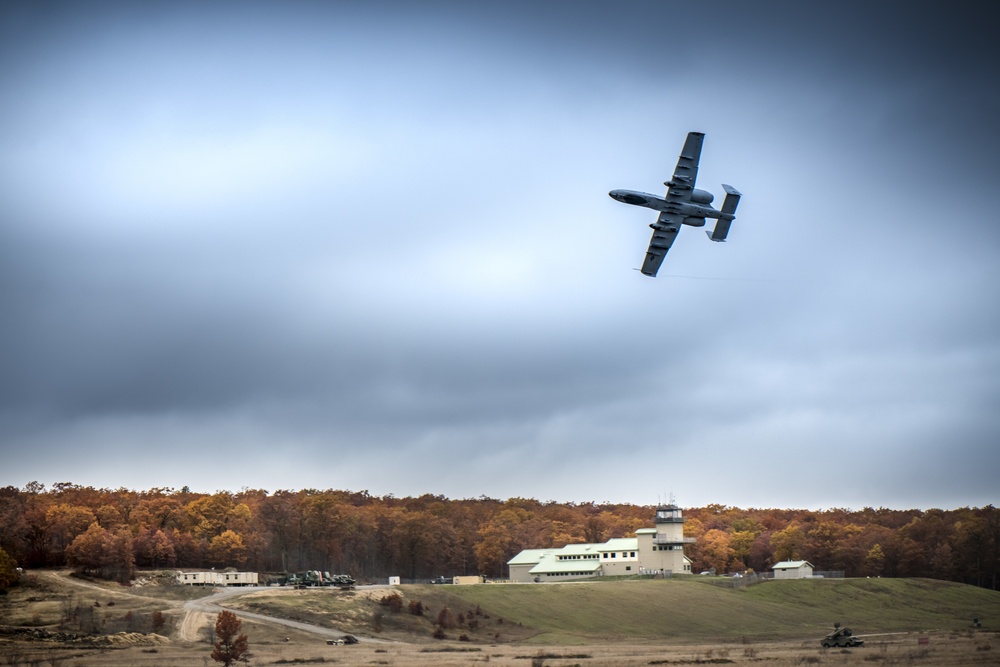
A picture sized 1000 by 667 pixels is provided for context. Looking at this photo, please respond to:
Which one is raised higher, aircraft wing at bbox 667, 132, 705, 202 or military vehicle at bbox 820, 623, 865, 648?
aircraft wing at bbox 667, 132, 705, 202

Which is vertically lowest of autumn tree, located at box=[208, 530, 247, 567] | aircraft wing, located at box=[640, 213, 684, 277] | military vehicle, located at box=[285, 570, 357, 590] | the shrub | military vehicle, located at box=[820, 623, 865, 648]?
military vehicle, located at box=[820, 623, 865, 648]

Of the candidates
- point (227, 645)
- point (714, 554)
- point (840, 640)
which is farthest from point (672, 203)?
point (714, 554)

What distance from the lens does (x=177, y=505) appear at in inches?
7057

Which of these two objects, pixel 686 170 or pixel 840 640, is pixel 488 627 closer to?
pixel 840 640

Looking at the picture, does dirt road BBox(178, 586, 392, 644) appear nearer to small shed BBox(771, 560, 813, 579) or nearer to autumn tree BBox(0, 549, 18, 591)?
autumn tree BBox(0, 549, 18, 591)

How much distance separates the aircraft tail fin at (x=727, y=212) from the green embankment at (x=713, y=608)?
39.0 metres

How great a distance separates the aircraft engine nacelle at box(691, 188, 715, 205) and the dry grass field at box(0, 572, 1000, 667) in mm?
31832

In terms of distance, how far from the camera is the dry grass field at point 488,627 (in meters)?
79.7

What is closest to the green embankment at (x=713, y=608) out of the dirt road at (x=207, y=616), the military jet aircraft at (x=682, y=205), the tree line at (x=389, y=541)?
the dirt road at (x=207, y=616)

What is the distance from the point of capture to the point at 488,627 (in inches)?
4235

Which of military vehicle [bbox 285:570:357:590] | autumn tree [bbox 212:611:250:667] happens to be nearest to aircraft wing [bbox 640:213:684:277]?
autumn tree [bbox 212:611:250:667]

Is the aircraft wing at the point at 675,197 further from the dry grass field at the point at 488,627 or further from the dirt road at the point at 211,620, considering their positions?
the dirt road at the point at 211,620

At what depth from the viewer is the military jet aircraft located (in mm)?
76206

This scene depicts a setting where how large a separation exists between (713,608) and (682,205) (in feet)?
212
